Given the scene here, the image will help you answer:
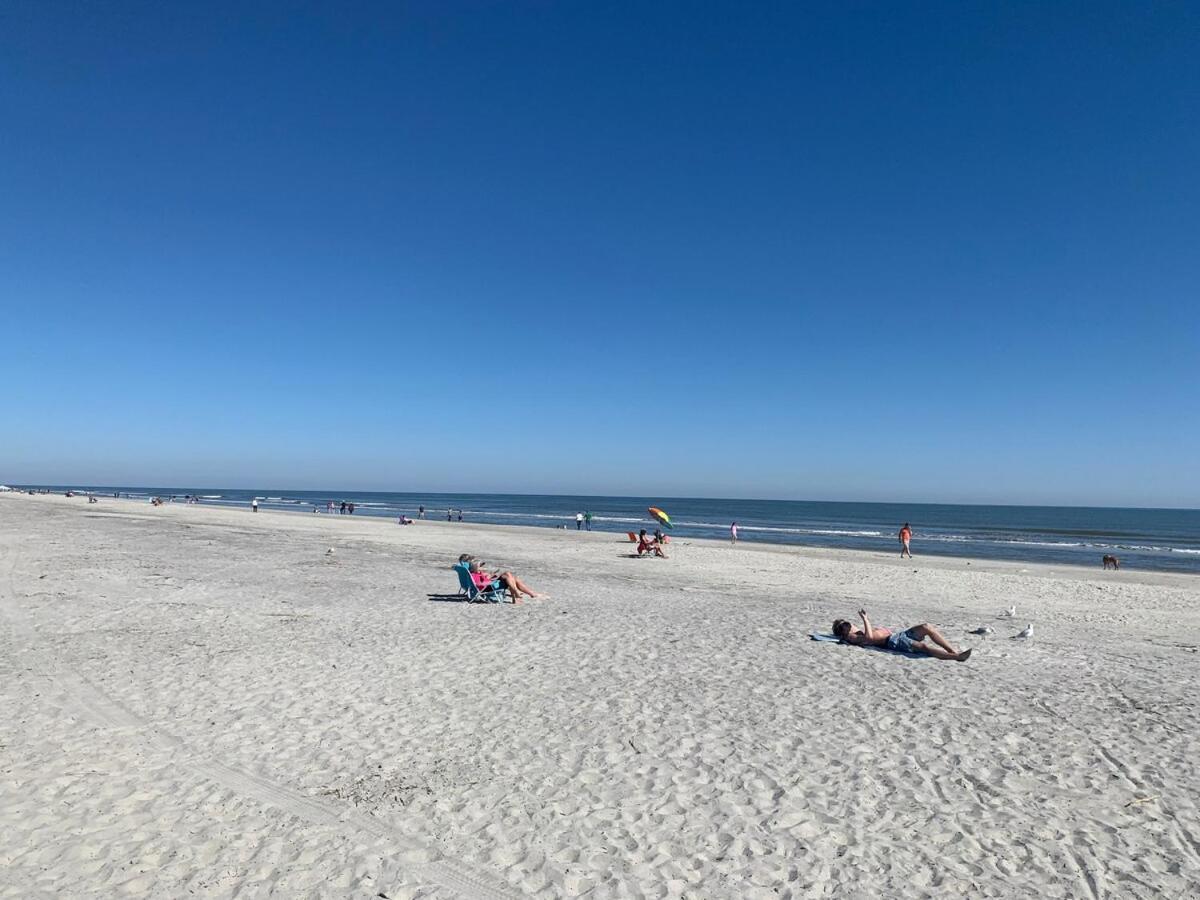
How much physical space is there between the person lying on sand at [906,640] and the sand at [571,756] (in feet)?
0.89

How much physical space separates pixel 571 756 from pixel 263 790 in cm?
246

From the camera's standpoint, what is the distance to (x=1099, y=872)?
4371mm

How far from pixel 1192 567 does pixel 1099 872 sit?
1419 inches

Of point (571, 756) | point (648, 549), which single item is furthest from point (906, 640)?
point (648, 549)

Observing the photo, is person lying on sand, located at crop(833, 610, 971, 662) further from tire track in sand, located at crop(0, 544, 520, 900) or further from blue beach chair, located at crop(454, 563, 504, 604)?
tire track in sand, located at crop(0, 544, 520, 900)

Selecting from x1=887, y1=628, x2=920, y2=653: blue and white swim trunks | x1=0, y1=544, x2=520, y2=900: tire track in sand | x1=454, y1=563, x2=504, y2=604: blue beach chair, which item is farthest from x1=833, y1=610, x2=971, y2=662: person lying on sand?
x1=0, y1=544, x2=520, y2=900: tire track in sand

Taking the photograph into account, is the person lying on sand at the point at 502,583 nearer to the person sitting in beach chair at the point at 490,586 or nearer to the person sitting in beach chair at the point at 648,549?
the person sitting in beach chair at the point at 490,586

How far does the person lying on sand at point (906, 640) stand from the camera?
974cm

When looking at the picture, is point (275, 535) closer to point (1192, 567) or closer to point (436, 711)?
point (436, 711)

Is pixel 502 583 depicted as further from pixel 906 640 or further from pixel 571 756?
pixel 571 756

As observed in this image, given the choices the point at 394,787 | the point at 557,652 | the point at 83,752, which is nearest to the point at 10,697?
the point at 83,752

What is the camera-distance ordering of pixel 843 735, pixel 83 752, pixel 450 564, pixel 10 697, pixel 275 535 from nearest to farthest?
pixel 83 752, pixel 843 735, pixel 10 697, pixel 450 564, pixel 275 535

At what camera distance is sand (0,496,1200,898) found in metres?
4.30

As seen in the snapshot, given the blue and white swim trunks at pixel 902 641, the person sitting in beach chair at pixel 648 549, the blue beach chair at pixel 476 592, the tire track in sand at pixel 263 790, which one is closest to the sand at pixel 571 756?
the tire track in sand at pixel 263 790
